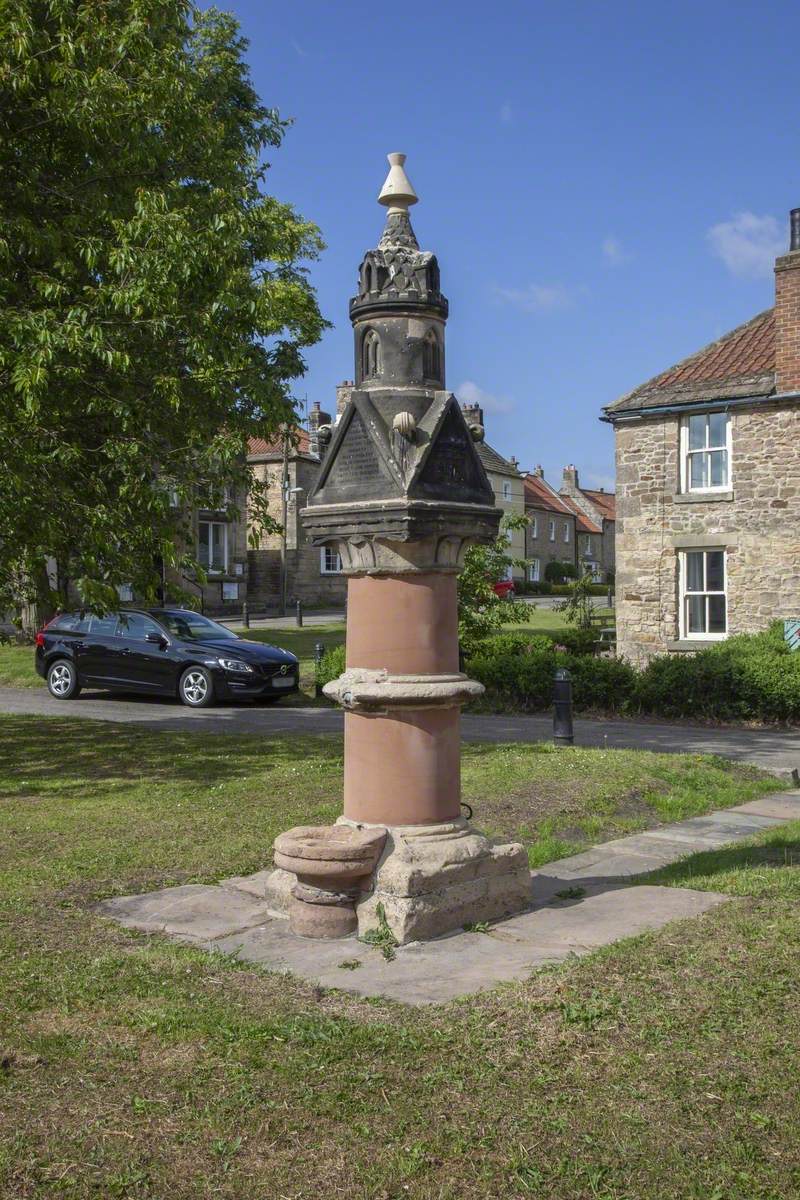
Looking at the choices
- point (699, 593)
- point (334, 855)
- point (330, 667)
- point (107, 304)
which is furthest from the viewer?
point (699, 593)

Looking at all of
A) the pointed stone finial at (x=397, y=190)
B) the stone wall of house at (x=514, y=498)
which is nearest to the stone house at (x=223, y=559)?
Result: the stone wall of house at (x=514, y=498)

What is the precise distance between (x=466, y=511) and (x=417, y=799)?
5.12ft

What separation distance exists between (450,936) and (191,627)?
1430cm

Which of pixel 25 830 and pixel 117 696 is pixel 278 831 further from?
pixel 117 696

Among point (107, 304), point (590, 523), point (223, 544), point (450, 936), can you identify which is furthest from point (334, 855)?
point (590, 523)

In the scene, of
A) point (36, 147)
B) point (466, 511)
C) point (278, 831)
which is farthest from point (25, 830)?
point (36, 147)

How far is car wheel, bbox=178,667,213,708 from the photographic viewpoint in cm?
1834

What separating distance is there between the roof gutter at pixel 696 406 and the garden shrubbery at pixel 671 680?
14.5ft

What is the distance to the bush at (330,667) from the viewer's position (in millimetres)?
18969

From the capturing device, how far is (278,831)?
8289mm

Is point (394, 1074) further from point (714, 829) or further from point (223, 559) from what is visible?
point (223, 559)

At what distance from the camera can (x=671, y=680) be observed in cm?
1706

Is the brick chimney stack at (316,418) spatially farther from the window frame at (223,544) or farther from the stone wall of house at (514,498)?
the stone wall of house at (514,498)

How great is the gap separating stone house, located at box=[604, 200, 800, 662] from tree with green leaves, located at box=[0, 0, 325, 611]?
1134 centimetres
